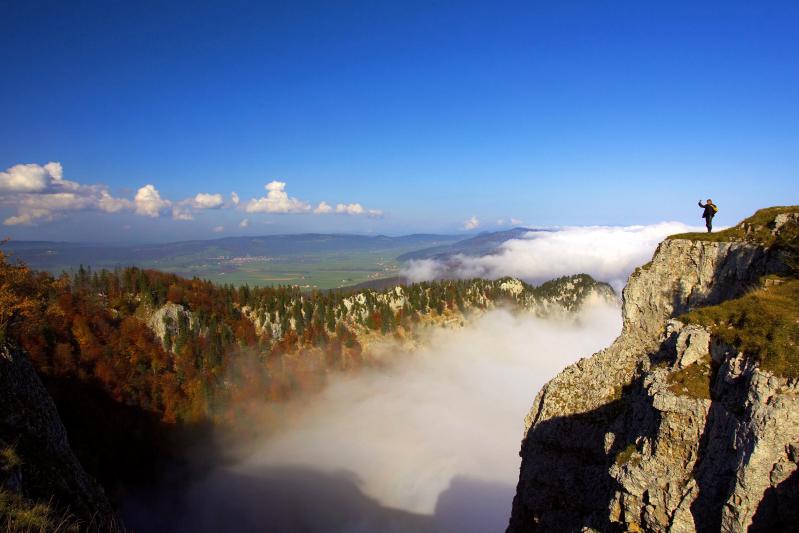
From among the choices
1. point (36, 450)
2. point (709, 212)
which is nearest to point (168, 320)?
point (36, 450)

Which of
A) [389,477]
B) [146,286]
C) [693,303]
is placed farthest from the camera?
[146,286]

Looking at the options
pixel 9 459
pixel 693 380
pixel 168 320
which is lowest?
pixel 168 320

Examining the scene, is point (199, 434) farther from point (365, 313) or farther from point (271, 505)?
point (365, 313)

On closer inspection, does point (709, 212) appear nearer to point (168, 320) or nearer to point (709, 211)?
point (709, 211)

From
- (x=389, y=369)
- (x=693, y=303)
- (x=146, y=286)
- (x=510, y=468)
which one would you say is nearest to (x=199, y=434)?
(x=146, y=286)

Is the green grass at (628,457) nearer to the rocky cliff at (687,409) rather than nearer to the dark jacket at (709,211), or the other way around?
the rocky cliff at (687,409)
